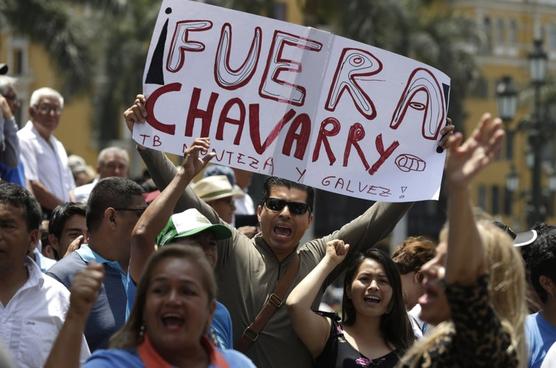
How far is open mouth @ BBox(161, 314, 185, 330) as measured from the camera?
15.3ft

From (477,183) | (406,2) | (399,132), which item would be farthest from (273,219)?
(477,183)

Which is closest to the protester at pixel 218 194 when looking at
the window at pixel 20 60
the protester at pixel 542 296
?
the protester at pixel 542 296

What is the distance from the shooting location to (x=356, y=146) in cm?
738

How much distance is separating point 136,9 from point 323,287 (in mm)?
44962

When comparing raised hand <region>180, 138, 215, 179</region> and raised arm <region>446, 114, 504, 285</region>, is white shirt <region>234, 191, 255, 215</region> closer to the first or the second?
raised hand <region>180, 138, 215, 179</region>

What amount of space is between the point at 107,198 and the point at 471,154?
2.62 metres

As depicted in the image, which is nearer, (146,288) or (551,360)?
(146,288)

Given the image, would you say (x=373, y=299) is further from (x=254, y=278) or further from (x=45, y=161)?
(x=45, y=161)

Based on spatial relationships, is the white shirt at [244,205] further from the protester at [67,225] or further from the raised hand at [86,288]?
the raised hand at [86,288]

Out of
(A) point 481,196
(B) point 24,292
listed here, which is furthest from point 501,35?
(B) point 24,292

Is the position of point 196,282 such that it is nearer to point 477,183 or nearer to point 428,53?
point 428,53

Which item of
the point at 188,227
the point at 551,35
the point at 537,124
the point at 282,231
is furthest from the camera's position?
the point at 551,35

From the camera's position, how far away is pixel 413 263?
25.3ft

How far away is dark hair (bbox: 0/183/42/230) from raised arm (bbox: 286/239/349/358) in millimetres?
1218
